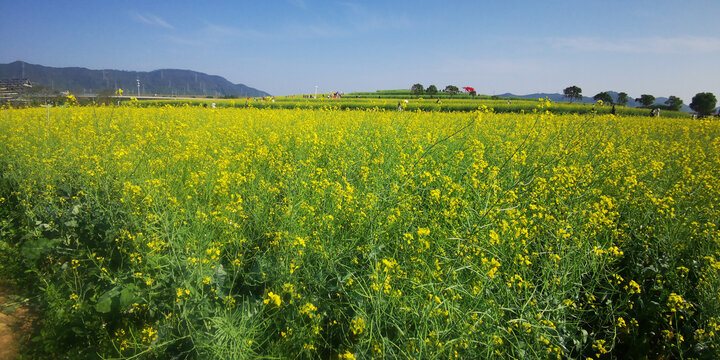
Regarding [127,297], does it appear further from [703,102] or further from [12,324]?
[703,102]

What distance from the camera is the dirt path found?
2.44 metres

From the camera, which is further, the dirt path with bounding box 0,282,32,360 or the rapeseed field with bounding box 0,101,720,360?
the dirt path with bounding box 0,282,32,360

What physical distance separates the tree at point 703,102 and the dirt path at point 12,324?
219ft

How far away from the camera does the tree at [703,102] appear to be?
45281 millimetres

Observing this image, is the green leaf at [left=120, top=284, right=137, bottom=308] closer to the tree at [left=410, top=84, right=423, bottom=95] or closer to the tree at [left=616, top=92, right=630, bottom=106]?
Result: the tree at [left=410, top=84, right=423, bottom=95]

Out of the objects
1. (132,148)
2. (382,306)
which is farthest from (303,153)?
(382,306)

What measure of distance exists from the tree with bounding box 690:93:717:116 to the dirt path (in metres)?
66.8

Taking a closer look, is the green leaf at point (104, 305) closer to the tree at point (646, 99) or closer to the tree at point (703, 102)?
the tree at point (703, 102)

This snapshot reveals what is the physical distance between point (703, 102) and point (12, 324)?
71437mm

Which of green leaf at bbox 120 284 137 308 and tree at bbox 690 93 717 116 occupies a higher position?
tree at bbox 690 93 717 116

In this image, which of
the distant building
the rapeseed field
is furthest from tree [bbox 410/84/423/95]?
the rapeseed field

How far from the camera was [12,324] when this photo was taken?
2688 mm

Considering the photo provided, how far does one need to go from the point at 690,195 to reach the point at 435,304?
12.6 feet

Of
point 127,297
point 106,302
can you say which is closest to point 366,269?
point 127,297
